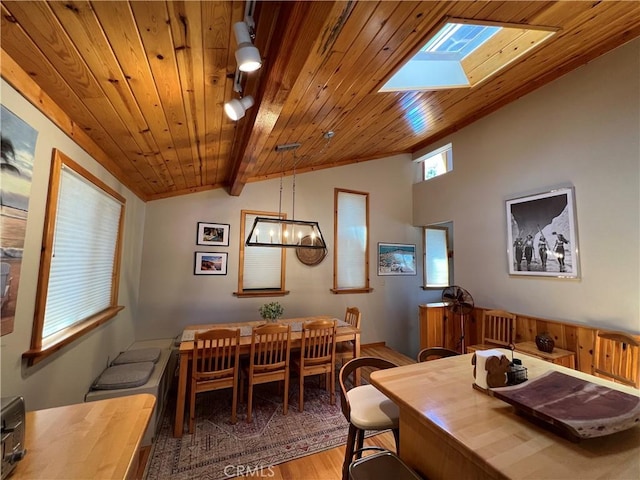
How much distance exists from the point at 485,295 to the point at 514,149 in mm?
2014

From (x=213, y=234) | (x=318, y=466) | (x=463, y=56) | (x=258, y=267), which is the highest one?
(x=463, y=56)

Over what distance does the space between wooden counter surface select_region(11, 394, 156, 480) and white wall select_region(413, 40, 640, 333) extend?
12.7 ft

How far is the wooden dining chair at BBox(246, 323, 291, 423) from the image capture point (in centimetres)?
256

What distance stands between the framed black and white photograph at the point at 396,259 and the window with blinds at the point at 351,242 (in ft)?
1.08

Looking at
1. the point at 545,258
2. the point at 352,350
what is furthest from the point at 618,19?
the point at 352,350

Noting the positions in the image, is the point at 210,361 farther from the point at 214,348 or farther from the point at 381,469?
the point at 381,469

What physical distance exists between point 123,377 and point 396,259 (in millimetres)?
4297

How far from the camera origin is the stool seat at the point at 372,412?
4.72ft

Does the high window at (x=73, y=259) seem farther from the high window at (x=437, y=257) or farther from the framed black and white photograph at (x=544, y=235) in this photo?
the high window at (x=437, y=257)

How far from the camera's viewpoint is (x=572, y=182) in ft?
9.43

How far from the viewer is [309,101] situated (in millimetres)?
2023

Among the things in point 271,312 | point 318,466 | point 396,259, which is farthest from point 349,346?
point 396,259

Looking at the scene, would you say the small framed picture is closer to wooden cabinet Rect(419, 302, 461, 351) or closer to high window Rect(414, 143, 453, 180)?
wooden cabinet Rect(419, 302, 461, 351)

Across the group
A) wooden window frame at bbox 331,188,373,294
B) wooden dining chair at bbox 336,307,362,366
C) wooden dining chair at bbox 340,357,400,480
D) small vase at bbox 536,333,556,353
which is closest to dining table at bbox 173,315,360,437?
wooden dining chair at bbox 336,307,362,366
